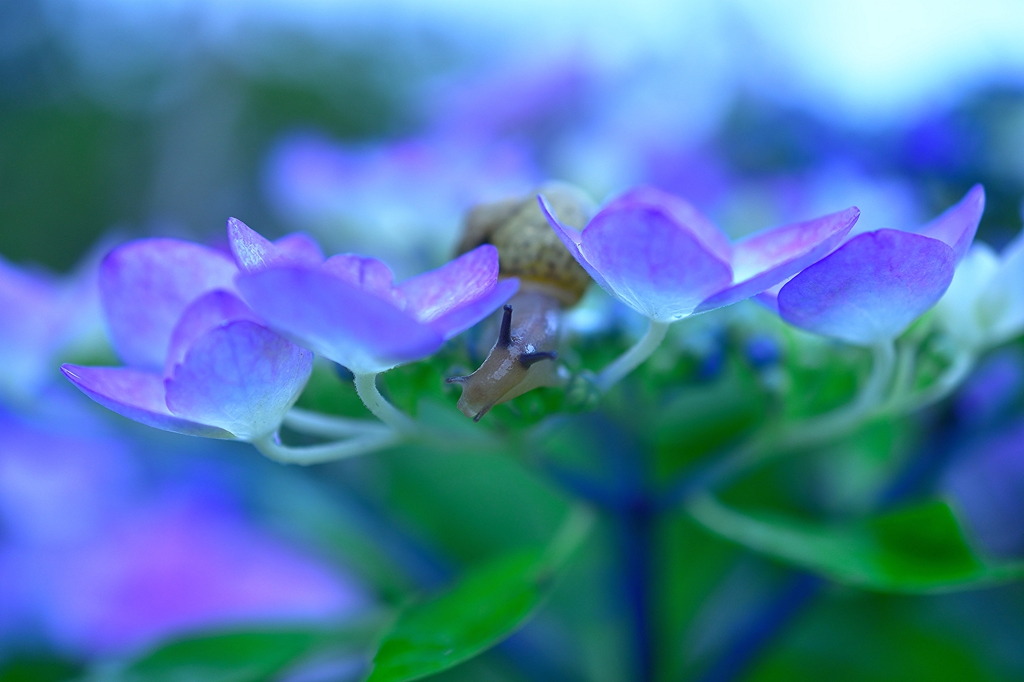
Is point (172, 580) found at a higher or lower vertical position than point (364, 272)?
lower

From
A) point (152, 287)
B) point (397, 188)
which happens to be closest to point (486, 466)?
point (397, 188)

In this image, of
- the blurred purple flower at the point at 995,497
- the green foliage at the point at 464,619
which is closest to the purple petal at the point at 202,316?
the green foliage at the point at 464,619

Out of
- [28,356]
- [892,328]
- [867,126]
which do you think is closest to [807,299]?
[892,328]

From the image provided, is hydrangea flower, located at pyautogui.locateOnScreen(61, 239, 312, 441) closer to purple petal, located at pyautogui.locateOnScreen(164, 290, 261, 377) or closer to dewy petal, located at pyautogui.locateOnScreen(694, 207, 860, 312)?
purple petal, located at pyautogui.locateOnScreen(164, 290, 261, 377)

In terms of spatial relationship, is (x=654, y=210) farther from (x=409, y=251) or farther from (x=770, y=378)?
(x=409, y=251)

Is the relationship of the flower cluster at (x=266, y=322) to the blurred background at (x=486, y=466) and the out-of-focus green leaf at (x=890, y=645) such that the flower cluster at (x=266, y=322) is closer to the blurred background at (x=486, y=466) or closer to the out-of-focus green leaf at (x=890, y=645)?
the blurred background at (x=486, y=466)

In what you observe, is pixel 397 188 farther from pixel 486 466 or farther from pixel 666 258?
pixel 666 258

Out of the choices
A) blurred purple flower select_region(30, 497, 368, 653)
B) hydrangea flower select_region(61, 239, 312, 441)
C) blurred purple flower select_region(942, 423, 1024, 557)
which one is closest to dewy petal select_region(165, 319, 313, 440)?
hydrangea flower select_region(61, 239, 312, 441)
